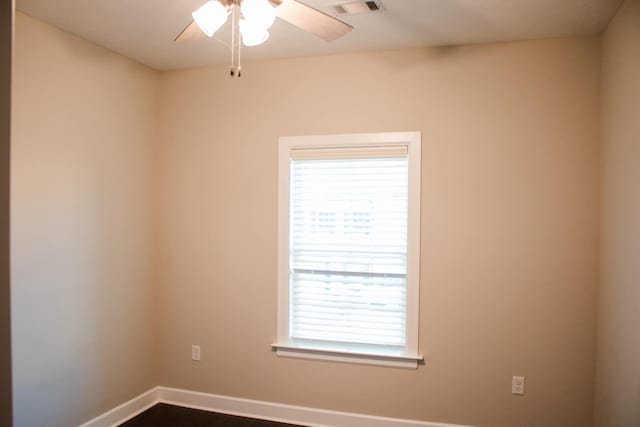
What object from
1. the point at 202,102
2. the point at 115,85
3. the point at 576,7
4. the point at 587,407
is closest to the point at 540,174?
the point at 576,7

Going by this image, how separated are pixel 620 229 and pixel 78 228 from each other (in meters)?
3.25

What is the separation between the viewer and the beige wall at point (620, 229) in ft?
6.73

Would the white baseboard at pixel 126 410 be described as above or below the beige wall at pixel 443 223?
below

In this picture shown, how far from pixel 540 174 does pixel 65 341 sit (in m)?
3.23

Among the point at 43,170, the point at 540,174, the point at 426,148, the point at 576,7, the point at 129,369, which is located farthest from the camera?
the point at 129,369

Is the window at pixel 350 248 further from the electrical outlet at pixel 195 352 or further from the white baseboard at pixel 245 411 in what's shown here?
the electrical outlet at pixel 195 352

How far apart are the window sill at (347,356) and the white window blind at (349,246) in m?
0.09

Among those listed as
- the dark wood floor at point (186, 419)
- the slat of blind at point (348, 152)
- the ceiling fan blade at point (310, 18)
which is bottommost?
the dark wood floor at point (186, 419)

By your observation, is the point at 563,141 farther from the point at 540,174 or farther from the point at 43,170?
the point at 43,170

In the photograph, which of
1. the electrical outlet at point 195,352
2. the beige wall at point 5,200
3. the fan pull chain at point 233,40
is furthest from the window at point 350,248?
the beige wall at point 5,200

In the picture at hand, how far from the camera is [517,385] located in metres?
2.77

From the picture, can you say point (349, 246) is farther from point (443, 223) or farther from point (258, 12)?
point (258, 12)

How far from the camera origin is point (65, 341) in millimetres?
2701

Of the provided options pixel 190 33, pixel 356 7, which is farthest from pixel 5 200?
pixel 356 7
